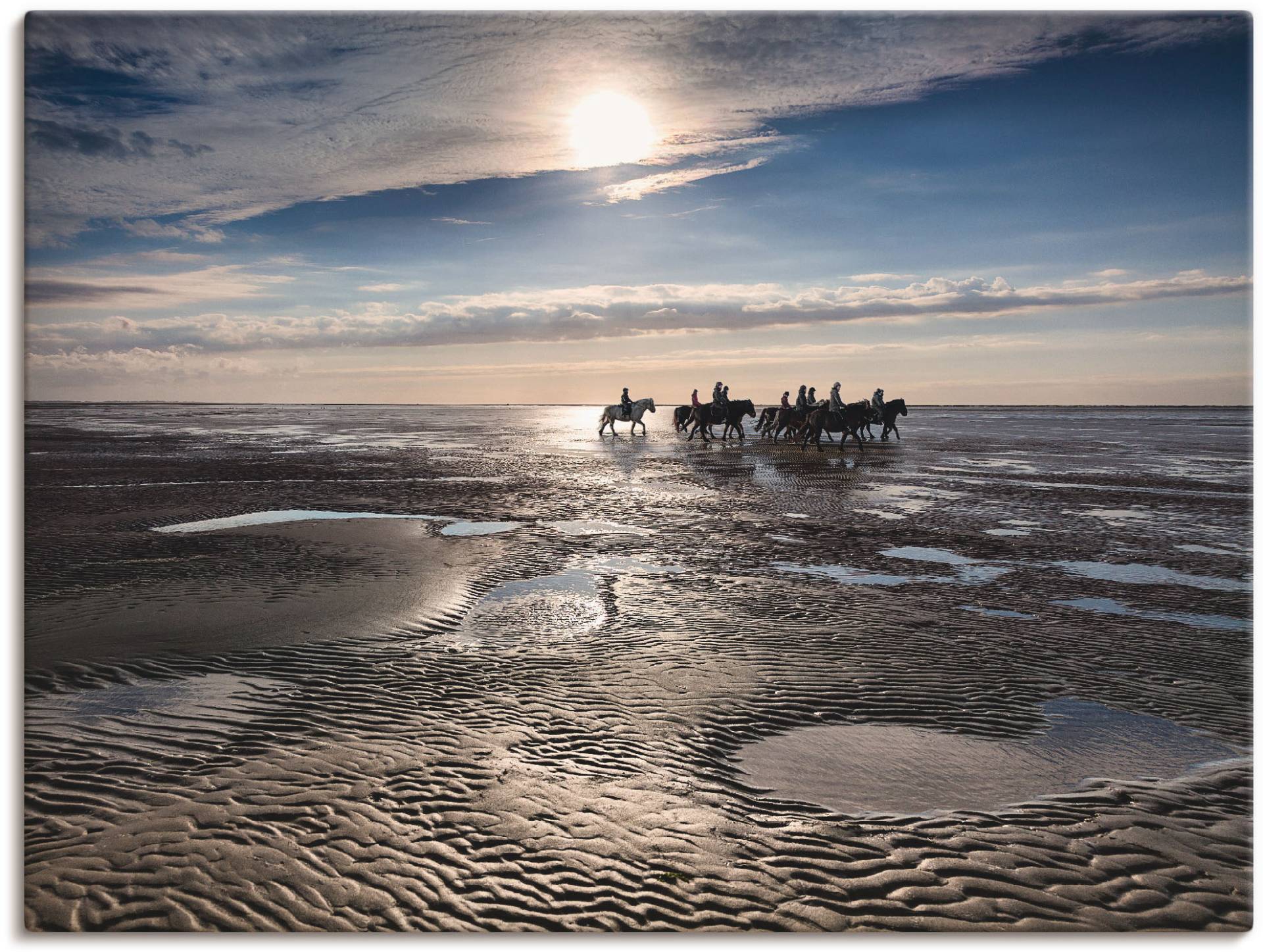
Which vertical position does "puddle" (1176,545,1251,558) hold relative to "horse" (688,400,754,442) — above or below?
below

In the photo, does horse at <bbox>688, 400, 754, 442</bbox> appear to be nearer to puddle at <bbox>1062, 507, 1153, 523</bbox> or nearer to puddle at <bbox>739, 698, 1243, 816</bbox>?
puddle at <bbox>1062, 507, 1153, 523</bbox>

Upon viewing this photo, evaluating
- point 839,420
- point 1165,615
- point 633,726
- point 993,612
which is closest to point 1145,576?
point 1165,615

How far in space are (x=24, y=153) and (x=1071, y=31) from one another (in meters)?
8.32

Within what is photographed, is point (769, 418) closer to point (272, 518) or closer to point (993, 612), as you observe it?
point (272, 518)


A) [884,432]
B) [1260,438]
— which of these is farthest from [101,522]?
[884,432]

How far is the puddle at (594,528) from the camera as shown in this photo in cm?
1277

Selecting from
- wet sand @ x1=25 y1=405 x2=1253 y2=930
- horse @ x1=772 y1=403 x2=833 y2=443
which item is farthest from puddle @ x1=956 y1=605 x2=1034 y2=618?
horse @ x1=772 y1=403 x2=833 y2=443

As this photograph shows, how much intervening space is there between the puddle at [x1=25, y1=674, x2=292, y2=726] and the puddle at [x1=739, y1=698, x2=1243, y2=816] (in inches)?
141

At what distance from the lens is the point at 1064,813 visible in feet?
14.1

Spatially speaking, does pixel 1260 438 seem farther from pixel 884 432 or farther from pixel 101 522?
pixel 884 432

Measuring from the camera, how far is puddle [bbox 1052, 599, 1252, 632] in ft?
25.2

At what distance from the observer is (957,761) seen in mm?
4918

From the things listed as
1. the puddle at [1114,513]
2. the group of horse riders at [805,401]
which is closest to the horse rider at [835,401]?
the group of horse riders at [805,401]

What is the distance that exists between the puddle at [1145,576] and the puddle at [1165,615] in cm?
125
